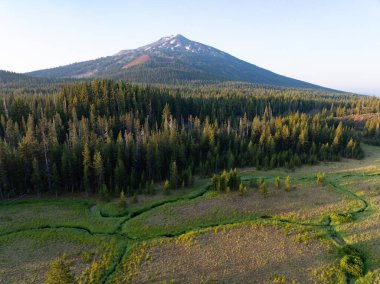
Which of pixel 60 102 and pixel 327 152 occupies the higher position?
pixel 60 102

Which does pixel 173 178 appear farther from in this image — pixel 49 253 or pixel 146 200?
pixel 49 253

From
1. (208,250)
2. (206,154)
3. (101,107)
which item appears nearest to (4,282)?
(208,250)

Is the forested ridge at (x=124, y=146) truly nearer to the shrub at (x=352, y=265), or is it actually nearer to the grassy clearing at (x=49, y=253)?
the grassy clearing at (x=49, y=253)

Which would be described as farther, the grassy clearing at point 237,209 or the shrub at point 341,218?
the shrub at point 341,218

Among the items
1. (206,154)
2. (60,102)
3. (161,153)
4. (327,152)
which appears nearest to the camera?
(161,153)

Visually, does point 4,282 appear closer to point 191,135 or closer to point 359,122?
point 191,135

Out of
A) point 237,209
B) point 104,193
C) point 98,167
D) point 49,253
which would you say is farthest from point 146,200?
point 49,253

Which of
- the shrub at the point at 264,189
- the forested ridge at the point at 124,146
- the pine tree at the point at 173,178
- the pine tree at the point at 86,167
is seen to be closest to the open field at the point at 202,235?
the shrub at the point at 264,189
